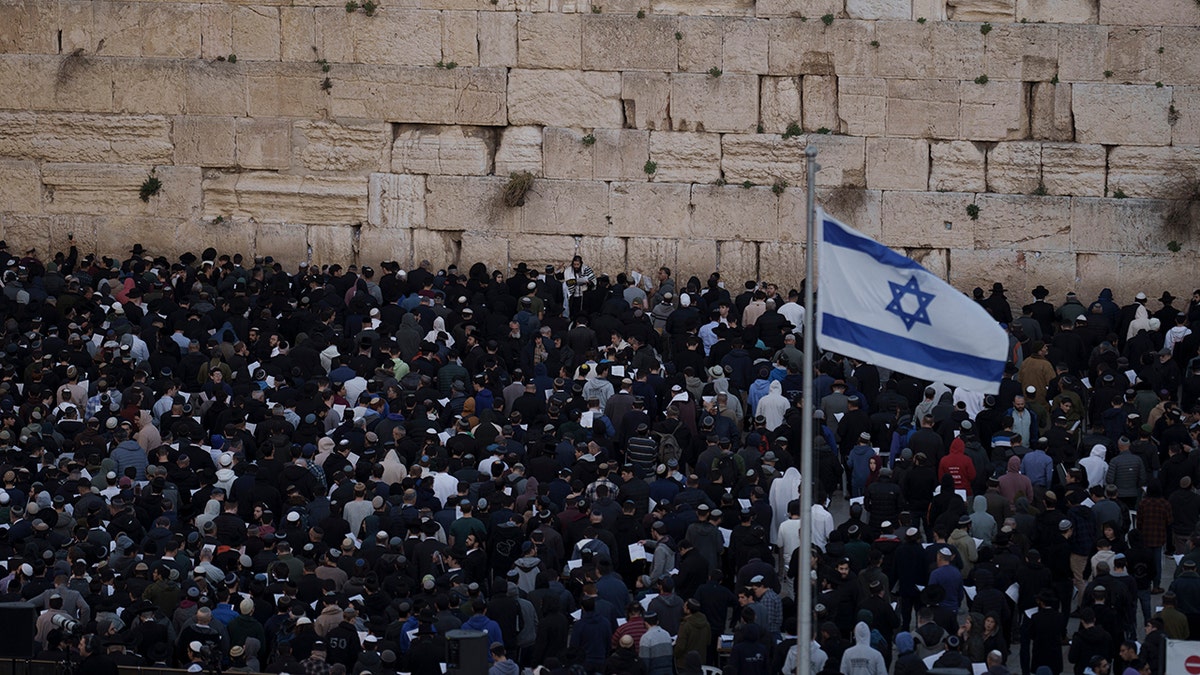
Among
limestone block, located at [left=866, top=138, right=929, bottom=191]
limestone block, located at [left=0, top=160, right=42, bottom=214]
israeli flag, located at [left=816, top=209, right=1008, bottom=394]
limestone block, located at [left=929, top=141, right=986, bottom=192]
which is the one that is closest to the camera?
israeli flag, located at [left=816, top=209, right=1008, bottom=394]

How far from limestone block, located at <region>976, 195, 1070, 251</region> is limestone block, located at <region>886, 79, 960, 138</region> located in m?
1.15

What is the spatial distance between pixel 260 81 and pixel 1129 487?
1446cm

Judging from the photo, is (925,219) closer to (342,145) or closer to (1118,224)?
(1118,224)

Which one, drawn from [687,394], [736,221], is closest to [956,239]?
[736,221]

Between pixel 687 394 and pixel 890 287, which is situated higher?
pixel 890 287

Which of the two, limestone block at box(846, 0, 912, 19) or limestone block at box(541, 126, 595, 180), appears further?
limestone block at box(541, 126, 595, 180)

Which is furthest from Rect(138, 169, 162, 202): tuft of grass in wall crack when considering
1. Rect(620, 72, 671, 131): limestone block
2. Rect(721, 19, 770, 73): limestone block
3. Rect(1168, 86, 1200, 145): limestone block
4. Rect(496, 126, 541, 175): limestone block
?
Rect(1168, 86, 1200, 145): limestone block

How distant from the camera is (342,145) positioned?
2811cm

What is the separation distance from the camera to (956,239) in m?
27.1

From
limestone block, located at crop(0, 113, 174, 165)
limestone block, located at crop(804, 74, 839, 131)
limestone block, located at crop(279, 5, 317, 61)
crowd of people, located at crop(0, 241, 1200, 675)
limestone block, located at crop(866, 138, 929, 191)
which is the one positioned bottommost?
crowd of people, located at crop(0, 241, 1200, 675)

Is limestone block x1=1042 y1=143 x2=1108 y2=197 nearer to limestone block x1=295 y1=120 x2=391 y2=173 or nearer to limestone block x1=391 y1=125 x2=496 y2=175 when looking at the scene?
limestone block x1=391 y1=125 x2=496 y2=175

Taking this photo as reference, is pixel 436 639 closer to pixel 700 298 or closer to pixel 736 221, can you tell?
pixel 700 298

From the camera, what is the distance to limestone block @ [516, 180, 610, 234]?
90.7ft

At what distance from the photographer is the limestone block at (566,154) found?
90.8 feet
